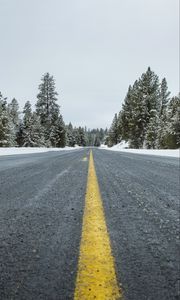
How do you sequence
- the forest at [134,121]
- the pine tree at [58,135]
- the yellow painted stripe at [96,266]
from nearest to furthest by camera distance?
the yellow painted stripe at [96,266]
the forest at [134,121]
the pine tree at [58,135]

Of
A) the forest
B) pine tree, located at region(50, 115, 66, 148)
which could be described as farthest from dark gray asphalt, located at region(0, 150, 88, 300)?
pine tree, located at region(50, 115, 66, 148)

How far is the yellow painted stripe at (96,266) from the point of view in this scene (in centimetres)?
105

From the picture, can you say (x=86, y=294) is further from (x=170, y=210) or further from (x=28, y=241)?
(x=170, y=210)

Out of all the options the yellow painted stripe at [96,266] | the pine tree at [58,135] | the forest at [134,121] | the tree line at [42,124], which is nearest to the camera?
the yellow painted stripe at [96,266]

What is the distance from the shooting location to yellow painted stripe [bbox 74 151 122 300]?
1048 mm

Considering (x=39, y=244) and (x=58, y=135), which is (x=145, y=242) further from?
(x=58, y=135)

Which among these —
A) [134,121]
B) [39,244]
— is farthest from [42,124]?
[39,244]

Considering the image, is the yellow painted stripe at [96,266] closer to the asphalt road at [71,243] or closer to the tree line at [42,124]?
the asphalt road at [71,243]

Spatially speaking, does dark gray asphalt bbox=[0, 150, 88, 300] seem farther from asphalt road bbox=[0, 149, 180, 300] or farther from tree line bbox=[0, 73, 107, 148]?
tree line bbox=[0, 73, 107, 148]

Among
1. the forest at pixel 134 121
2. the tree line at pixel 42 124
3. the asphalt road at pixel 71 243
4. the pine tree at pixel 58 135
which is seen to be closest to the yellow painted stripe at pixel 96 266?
the asphalt road at pixel 71 243

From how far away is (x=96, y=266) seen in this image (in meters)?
1.28

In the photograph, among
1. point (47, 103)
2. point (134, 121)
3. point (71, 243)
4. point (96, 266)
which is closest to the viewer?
point (96, 266)

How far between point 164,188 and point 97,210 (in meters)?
1.74

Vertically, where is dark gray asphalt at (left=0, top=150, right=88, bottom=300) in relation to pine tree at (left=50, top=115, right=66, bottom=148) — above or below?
below
